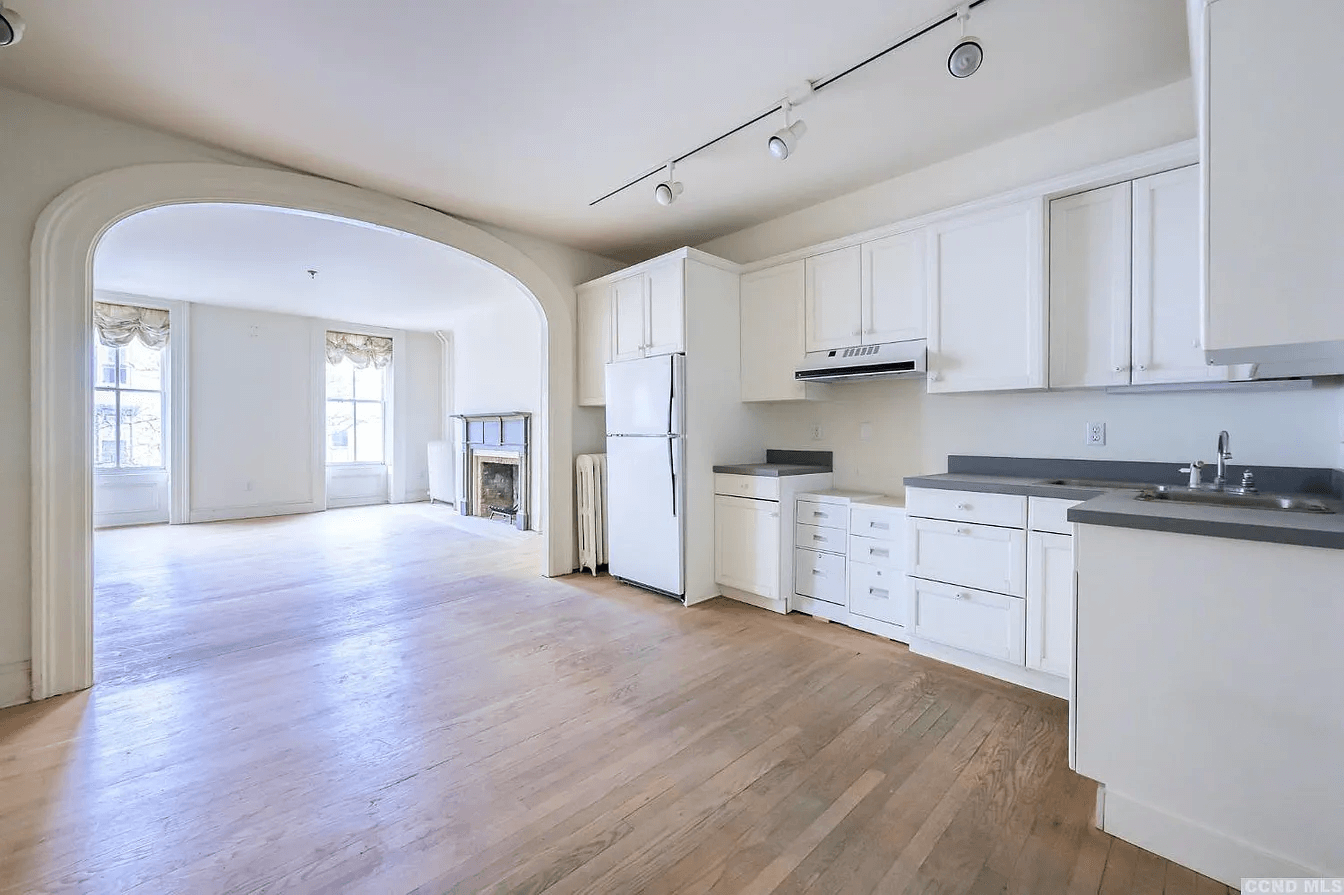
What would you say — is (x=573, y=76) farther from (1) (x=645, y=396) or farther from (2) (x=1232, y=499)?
(2) (x=1232, y=499)

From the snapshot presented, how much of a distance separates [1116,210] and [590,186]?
2850 mm

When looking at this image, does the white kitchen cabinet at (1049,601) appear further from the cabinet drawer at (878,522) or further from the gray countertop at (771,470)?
the gray countertop at (771,470)

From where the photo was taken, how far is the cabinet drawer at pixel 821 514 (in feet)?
11.4

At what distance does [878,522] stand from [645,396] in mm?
1796

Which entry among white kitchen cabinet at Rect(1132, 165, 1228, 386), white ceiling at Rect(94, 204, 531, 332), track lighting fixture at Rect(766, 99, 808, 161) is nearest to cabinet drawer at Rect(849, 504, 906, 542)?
white kitchen cabinet at Rect(1132, 165, 1228, 386)

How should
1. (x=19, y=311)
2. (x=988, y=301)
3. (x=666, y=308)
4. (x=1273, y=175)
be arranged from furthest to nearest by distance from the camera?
(x=666, y=308), (x=988, y=301), (x=19, y=311), (x=1273, y=175)

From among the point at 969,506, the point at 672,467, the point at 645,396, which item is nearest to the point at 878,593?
the point at 969,506

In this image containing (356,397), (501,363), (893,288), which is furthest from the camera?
(356,397)

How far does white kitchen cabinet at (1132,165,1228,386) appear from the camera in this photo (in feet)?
7.83

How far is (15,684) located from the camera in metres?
2.55

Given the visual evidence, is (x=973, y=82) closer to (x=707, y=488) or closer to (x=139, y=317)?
(x=707, y=488)

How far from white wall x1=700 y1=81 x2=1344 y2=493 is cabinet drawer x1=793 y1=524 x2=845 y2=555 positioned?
477mm

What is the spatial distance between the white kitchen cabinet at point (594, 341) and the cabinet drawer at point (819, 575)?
2.00 meters

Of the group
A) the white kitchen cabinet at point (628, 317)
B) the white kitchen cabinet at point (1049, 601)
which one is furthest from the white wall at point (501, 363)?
the white kitchen cabinet at point (1049, 601)
